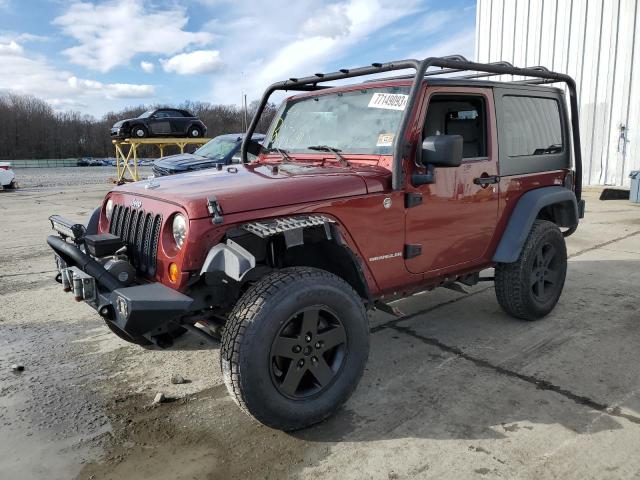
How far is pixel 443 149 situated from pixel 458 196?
0.62 m

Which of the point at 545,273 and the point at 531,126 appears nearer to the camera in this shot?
the point at 531,126

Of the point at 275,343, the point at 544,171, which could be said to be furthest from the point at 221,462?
the point at 544,171

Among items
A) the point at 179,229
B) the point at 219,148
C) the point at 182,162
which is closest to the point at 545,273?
the point at 179,229

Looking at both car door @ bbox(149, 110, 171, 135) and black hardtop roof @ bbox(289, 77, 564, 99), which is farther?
car door @ bbox(149, 110, 171, 135)

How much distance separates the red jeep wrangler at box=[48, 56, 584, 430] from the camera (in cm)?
271

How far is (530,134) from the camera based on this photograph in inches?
172

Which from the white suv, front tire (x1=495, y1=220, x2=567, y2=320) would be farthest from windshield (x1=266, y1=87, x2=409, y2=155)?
the white suv

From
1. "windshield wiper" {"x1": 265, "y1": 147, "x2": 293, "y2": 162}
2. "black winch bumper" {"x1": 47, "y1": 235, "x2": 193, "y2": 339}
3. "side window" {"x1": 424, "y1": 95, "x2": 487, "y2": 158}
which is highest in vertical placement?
"side window" {"x1": 424, "y1": 95, "x2": 487, "y2": 158}

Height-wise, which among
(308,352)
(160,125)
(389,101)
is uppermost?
(160,125)

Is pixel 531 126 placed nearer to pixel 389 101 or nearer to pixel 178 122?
pixel 389 101

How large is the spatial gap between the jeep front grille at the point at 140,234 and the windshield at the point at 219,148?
8.55 metres

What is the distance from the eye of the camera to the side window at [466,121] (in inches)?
153

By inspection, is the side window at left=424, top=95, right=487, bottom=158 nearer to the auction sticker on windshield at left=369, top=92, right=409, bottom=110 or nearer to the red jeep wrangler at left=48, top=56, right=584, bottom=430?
the red jeep wrangler at left=48, top=56, right=584, bottom=430

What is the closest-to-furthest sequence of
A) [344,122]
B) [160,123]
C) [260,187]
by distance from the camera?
[260,187]
[344,122]
[160,123]
